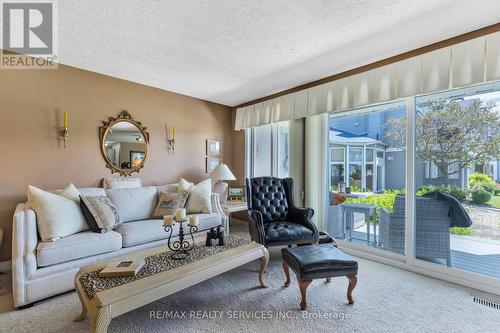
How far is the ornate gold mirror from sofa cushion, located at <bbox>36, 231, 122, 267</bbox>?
1.33m

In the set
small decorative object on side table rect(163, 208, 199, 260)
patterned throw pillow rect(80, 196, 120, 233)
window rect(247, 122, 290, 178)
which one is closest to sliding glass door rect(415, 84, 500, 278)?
window rect(247, 122, 290, 178)

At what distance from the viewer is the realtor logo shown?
76.2 inches

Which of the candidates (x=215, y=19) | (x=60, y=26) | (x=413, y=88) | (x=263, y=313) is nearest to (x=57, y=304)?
(x=263, y=313)

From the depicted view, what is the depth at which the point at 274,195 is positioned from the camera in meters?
3.36

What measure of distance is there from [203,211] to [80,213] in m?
1.47

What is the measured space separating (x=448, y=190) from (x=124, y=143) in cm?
432

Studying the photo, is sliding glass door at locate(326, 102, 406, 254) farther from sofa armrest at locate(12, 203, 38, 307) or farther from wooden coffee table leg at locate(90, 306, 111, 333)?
sofa armrest at locate(12, 203, 38, 307)

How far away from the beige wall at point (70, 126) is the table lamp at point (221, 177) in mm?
550

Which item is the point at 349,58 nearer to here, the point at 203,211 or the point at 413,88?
the point at 413,88

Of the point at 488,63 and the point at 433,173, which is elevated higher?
the point at 488,63

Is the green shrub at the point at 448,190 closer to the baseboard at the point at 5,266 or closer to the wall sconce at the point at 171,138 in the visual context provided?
the wall sconce at the point at 171,138

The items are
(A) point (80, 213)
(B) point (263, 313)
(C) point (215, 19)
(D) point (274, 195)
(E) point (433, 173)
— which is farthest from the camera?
(D) point (274, 195)

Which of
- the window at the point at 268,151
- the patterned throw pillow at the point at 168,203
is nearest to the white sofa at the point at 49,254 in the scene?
the patterned throw pillow at the point at 168,203

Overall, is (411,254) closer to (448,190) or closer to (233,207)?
(448,190)
